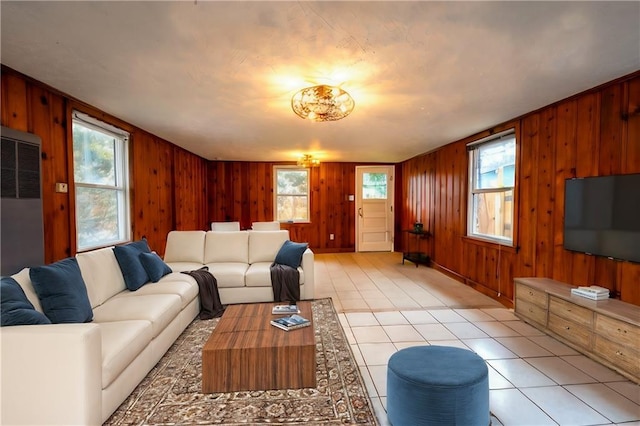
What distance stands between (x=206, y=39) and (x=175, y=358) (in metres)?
2.32

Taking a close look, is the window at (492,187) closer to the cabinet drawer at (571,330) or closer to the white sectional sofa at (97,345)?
the cabinet drawer at (571,330)

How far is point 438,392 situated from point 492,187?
11.3ft

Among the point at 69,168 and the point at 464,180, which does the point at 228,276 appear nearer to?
the point at 69,168

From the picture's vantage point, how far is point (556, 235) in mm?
3166

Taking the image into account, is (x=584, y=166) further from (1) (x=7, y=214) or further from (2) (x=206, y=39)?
(1) (x=7, y=214)

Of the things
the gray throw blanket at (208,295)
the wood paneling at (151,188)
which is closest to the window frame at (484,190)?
the gray throw blanket at (208,295)

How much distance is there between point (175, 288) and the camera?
296cm

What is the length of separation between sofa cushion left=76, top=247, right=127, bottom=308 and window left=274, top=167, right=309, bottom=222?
190 inches

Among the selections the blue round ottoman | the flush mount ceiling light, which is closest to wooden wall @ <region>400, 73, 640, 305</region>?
the blue round ottoman

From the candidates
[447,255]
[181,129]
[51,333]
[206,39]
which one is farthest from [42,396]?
→ [447,255]

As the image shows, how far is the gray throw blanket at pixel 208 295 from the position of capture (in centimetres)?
341

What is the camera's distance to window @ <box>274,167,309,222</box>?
7.61 metres

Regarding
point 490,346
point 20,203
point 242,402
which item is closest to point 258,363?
point 242,402

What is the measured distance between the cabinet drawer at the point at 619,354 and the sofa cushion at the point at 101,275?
388 centimetres
